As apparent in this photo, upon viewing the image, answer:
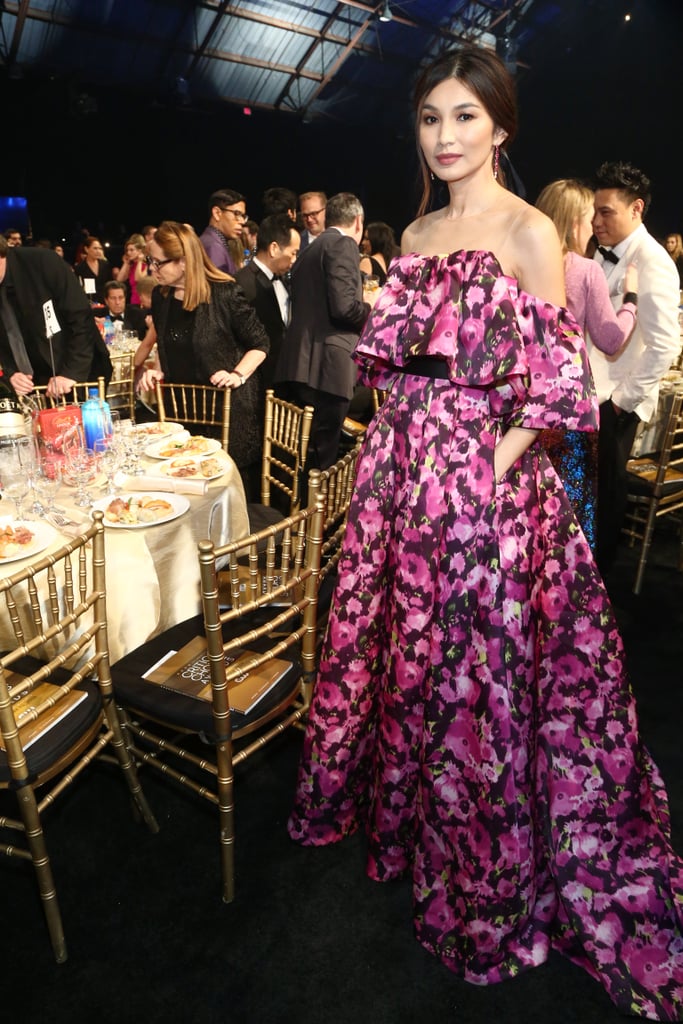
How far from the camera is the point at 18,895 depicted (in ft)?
5.38

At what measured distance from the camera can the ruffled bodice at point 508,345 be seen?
4.19ft

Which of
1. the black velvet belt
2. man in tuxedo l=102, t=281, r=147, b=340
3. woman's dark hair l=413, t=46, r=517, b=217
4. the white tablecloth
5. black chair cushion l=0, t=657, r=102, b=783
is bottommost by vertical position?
black chair cushion l=0, t=657, r=102, b=783

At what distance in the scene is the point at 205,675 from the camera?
1654 millimetres

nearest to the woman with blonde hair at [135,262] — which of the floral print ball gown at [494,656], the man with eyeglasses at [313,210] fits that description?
the man with eyeglasses at [313,210]

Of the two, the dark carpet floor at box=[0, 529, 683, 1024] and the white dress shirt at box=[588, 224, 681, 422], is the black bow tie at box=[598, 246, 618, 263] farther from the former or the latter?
the dark carpet floor at box=[0, 529, 683, 1024]

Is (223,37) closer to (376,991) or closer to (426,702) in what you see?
(426,702)

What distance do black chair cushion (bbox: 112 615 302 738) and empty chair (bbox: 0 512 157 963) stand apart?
0.06m

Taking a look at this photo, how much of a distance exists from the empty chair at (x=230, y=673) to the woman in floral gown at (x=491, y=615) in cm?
14

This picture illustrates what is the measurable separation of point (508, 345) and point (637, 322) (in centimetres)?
153

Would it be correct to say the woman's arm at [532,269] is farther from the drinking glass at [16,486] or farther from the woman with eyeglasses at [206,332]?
the woman with eyeglasses at [206,332]

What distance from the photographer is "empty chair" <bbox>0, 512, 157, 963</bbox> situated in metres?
1.35

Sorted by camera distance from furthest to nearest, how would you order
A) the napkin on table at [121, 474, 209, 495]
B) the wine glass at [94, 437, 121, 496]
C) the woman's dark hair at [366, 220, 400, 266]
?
the woman's dark hair at [366, 220, 400, 266] < the wine glass at [94, 437, 121, 496] < the napkin on table at [121, 474, 209, 495]

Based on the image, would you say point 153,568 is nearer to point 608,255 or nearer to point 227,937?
point 227,937

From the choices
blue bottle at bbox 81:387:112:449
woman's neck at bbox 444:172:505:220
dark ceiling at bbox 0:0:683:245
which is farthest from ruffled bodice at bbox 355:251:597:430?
dark ceiling at bbox 0:0:683:245
